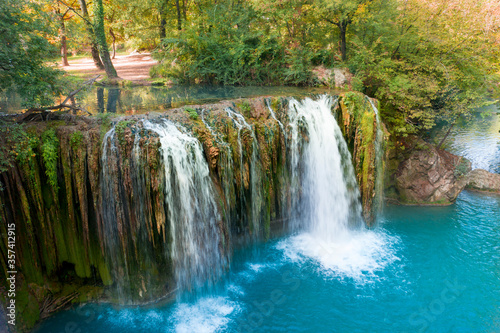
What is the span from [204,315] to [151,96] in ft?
30.3

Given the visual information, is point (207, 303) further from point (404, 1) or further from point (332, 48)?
point (404, 1)

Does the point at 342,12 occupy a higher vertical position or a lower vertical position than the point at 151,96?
higher

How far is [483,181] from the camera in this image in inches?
578

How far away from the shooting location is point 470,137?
20172 mm

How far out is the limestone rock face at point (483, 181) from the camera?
47.5 ft

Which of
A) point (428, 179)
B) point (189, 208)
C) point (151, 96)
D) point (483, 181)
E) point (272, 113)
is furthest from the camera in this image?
point (483, 181)

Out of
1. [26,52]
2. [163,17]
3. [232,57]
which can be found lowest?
[26,52]

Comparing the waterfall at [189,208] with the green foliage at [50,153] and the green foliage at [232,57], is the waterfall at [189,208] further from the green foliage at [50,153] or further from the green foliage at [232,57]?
the green foliage at [232,57]

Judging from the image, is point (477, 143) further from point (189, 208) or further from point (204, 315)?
point (204, 315)

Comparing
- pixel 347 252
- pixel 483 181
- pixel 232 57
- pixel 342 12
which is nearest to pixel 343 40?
pixel 342 12

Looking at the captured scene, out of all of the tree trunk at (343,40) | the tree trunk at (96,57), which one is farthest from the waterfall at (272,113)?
the tree trunk at (96,57)

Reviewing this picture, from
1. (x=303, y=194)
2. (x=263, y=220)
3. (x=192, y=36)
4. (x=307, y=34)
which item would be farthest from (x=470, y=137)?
(x=192, y=36)

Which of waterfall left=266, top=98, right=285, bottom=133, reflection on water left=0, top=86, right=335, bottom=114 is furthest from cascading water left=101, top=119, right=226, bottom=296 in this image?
waterfall left=266, top=98, right=285, bottom=133

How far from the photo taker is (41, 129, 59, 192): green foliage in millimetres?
6750
